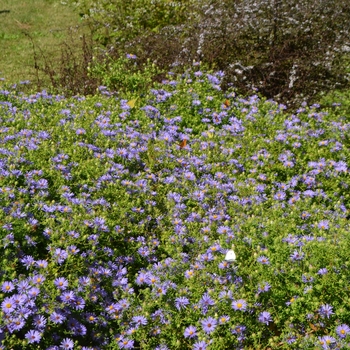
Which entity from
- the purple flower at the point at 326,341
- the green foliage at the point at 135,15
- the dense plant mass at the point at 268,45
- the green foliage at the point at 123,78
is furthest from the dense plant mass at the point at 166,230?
the green foliage at the point at 135,15

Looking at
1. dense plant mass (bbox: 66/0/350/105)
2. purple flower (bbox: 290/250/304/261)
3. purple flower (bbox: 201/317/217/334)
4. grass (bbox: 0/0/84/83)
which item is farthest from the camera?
grass (bbox: 0/0/84/83)

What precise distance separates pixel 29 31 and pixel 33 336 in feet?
29.7

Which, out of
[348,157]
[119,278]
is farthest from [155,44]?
[119,278]

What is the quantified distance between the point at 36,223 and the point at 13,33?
8.16 meters

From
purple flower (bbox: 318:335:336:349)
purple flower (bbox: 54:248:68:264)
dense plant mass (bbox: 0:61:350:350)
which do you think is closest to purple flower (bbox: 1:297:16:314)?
dense plant mass (bbox: 0:61:350:350)

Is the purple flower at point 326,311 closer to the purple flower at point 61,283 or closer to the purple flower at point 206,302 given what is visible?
the purple flower at point 206,302

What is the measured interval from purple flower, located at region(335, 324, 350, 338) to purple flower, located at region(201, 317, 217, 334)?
2.08ft

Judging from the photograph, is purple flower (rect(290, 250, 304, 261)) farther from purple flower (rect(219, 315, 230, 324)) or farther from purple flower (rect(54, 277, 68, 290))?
purple flower (rect(54, 277, 68, 290))

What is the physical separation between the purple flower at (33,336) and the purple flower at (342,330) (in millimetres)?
1508

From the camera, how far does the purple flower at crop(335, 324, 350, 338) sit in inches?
101

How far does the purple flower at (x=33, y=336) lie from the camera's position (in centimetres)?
241

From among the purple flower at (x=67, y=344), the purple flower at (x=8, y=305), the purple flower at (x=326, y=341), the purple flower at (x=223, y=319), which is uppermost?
the purple flower at (x=8, y=305)

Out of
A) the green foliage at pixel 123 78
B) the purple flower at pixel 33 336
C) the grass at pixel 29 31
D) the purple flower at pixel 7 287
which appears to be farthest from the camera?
the grass at pixel 29 31

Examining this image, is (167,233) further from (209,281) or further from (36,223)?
(36,223)
